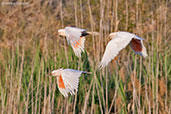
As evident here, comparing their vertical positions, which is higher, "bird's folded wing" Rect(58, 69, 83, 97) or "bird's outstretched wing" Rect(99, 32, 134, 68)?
"bird's outstretched wing" Rect(99, 32, 134, 68)

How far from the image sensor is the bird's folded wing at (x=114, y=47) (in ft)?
5.22

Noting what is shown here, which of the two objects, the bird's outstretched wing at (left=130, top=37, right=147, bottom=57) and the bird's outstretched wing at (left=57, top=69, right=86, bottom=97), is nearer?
the bird's outstretched wing at (left=57, top=69, right=86, bottom=97)

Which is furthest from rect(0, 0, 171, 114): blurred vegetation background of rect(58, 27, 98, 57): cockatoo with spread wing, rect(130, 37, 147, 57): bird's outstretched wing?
rect(58, 27, 98, 57): cockatoo with spread wing

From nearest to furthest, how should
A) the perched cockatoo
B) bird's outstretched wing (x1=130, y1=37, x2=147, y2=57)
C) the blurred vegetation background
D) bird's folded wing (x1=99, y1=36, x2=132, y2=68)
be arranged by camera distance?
bird's folded wing (x1=99, y1=36, x2=132, y2=68) → the perched cockatoo → bird's outstretched wing (x1=130, y1=37, x2=147, y2=57) → the blurred vegetation background

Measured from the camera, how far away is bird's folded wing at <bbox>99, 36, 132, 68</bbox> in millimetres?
1591

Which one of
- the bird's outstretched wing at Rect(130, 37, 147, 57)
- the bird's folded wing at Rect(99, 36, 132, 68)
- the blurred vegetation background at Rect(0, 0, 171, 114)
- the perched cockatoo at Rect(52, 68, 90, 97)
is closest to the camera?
the bird's folded wing at Rect(99, 36, 132, 68)

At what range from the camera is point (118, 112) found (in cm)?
264

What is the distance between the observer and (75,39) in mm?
1679

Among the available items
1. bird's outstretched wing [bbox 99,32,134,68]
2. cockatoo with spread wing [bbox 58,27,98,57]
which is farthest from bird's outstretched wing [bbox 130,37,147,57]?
cockatoo with spread wing [bbox 58,27,98,57]

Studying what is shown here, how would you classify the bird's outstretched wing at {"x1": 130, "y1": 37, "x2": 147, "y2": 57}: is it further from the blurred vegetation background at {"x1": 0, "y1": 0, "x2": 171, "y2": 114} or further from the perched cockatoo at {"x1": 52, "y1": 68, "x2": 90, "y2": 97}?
the perched cockatoo at {"x1": 52, "y1": 68, "x2": 90, "y2": 97}

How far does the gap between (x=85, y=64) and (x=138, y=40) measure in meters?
1.11

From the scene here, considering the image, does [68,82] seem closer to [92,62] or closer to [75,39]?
[75,39]

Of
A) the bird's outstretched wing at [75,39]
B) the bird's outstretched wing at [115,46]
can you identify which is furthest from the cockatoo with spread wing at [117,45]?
the bird's outstretched wing at [75,39]

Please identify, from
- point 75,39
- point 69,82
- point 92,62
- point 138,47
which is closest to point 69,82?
point 69,82
